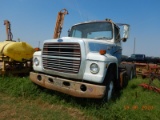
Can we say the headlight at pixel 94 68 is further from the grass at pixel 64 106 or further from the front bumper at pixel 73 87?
the grass at pixel 64 106

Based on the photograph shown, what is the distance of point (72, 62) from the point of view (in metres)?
4.51

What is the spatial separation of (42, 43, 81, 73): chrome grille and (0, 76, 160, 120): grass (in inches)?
36.7

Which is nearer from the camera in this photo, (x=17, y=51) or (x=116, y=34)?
(x=116, y=34)

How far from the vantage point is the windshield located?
596cm

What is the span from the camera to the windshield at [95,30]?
19.6 ft

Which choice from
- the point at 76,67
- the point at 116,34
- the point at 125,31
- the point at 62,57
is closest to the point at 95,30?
the point at 116,34

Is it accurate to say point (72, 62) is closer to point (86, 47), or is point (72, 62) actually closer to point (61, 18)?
point (86, 47)

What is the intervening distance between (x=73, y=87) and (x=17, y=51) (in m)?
3.84

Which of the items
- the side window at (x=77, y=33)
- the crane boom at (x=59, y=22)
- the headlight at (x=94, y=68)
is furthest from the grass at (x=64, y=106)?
the crane boom at (x=59, y=22)

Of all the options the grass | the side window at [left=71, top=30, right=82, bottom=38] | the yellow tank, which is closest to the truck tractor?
the grass

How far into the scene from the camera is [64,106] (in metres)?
4.78

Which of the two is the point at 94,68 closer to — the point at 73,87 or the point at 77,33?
the point at 73,87

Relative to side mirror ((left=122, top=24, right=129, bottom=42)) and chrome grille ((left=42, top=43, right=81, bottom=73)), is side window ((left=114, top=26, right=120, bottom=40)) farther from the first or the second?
chrome grille ((left=42, top=43, right=81, bottom=73))

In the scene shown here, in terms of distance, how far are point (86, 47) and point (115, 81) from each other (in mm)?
1818
